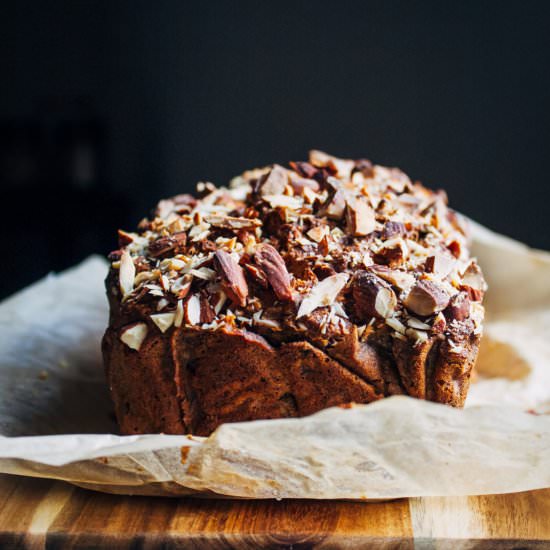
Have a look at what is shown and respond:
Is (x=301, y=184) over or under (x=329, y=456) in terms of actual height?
over

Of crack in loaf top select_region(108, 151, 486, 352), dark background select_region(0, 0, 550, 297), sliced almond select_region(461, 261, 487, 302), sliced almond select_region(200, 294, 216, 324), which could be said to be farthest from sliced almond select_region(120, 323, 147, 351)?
dark background select_region(0, 0, 550, 297)

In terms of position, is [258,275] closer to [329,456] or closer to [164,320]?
[164,320]

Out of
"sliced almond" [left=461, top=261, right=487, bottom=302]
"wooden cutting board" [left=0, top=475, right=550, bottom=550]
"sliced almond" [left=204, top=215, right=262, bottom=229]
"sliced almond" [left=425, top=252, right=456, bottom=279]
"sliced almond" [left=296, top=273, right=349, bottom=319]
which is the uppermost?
"sliced almond" [left=204, top=215, right=262, bottom=229]

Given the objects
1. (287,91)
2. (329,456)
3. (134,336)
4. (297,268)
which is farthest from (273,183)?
(287,91)

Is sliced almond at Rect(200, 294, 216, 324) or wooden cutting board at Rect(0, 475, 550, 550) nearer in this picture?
wooden cutting board at Rect(0, 475, 550, 550)

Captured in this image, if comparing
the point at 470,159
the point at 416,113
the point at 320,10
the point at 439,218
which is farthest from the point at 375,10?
the point at 439,218

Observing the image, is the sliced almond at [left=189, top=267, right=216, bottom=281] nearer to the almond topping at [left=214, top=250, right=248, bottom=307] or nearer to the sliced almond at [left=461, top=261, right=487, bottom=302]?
the almond topping at [left=214, top=250, right=248, bottom=307]

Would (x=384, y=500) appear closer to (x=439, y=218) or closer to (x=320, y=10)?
(x=439, y=218)
